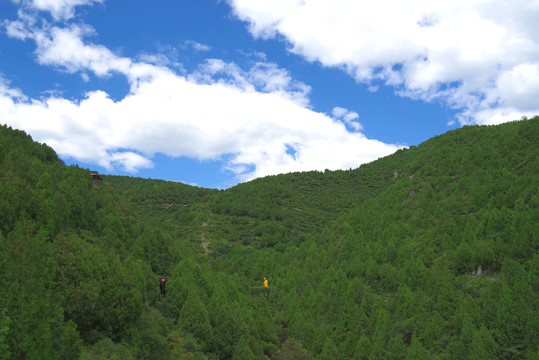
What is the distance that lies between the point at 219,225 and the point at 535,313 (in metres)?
94.4

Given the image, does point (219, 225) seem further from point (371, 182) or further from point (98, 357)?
point (98, 357)

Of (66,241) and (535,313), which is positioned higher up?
(66,241)

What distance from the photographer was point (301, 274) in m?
81.1

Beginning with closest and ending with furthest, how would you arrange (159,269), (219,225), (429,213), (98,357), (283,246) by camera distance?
(98,357), (159,269), (429,213), (283,246), (219,225)

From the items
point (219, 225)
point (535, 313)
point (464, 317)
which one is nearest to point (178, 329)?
point (464, 317)

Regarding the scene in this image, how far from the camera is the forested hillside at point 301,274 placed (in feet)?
85.9

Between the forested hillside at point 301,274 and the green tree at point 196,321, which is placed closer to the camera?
the forested hillside at point 301,274

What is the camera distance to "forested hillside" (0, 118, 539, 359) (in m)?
Answer: 26.2

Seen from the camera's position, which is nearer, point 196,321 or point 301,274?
point 196,321

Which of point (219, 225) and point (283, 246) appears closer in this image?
point (283, 246)

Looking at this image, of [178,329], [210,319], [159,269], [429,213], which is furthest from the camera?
[429,213]

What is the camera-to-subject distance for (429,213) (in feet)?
255

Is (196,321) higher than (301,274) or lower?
lower

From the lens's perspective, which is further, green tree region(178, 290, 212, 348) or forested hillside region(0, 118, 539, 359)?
green tree region(178, 290, 212, 348)
